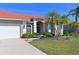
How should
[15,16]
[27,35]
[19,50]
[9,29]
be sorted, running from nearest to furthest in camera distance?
1. [19,50]
2. [27,35]
3. [9,29]
4. [15,16]

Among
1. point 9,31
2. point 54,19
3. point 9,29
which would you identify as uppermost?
point 54,19

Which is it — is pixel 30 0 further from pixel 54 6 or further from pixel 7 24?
pixel 7 24

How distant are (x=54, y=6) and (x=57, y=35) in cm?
346

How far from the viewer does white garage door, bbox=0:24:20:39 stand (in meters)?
28.3

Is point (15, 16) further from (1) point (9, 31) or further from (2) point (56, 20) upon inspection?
(2) point (56, 20)

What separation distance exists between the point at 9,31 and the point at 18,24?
1524 millimetres

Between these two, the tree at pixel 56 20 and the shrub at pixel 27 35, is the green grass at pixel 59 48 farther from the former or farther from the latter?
the shrub at pixel 27 35

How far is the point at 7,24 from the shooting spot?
28.9 m

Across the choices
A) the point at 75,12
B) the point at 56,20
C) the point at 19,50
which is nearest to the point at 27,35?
the point at 56,20

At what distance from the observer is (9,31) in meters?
28.5

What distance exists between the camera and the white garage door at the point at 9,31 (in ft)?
92.7

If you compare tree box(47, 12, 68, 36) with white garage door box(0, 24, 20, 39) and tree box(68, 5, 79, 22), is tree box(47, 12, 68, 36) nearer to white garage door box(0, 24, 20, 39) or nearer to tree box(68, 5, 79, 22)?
tree box(68, 5, 79, 22)

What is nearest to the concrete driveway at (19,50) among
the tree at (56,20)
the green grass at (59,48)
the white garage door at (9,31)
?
the green grass at (59,48)

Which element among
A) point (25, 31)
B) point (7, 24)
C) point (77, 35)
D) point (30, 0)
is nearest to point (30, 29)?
point (25, 31)
